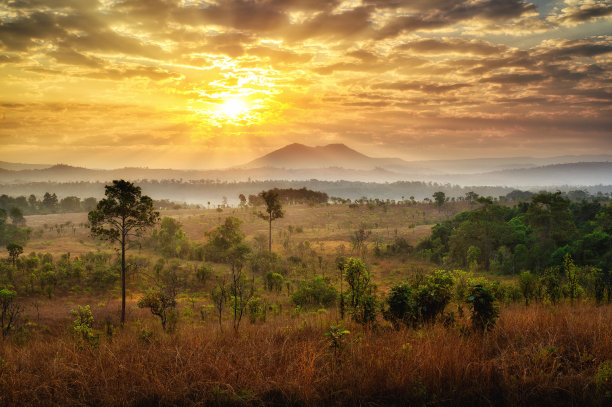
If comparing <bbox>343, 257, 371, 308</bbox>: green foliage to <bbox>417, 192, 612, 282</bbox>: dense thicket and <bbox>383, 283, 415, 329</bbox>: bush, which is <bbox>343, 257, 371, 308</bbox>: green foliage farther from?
<bbox>417, 192, 612, 282</bbox>: dense thicket

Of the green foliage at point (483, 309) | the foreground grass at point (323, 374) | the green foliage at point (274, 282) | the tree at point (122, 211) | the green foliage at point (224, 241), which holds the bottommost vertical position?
the green foliage at point (274, 282)

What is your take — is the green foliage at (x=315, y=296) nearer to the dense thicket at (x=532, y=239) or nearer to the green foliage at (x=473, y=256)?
the green foliage at (x=473, y=256)

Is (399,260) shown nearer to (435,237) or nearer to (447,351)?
(435,237)

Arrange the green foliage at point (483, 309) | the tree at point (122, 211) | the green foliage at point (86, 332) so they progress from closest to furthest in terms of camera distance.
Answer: the green foliage at point (483, 309) → the green foliage at point (86, 332) → the tree at point (122, 211)

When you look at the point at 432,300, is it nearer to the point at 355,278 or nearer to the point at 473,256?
the point at 355,278

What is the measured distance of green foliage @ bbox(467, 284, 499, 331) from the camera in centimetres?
698

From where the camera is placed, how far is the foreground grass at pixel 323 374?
4.74 m

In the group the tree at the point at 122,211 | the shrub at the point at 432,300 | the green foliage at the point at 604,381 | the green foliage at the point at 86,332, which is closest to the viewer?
the green foliage at the point at 604,381

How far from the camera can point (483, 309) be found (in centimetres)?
711

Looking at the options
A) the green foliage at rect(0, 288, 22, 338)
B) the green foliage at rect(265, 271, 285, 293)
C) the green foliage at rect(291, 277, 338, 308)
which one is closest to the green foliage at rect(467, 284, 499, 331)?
the green foliage at rect(0, 288, 22, 338)

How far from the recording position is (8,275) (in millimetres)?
31109

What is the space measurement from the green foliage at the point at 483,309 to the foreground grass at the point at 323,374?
0.71 metres

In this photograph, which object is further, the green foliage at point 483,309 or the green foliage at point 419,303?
the green foliage at point 419,303

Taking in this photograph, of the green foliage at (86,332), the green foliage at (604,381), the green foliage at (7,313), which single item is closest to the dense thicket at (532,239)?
the green foliage at (604,381)
